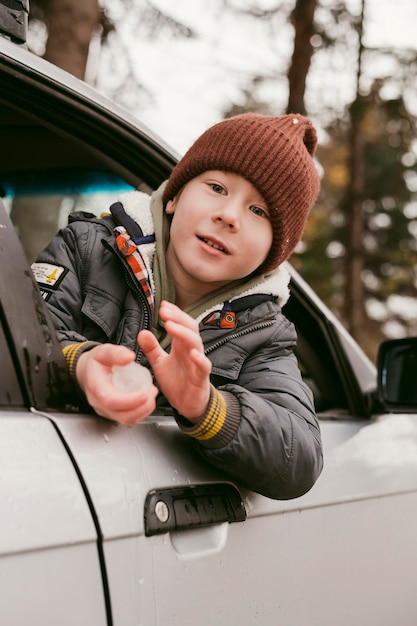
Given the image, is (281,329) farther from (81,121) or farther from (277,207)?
(81,121)

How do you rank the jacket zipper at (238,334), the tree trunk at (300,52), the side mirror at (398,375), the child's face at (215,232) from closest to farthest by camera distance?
the jacket zipper at (238,334), the child's face at (215,232), the side mirror at (398,375), the tree trunk at (300,52)

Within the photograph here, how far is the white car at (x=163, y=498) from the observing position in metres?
1.07

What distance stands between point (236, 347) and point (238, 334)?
37 millimetres

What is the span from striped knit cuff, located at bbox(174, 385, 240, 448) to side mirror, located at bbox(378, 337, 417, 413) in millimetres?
857

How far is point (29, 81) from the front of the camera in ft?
5.25

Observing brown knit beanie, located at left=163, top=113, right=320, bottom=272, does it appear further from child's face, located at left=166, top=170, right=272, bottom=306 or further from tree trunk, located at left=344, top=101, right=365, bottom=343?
tree trunk, located at left=344, top=101, right=365, bottom=343

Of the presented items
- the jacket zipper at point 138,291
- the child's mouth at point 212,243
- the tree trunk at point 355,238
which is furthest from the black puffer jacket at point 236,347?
the tree trunk at point 355,238

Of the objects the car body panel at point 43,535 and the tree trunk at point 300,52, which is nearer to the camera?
the car body panel at point 43,535

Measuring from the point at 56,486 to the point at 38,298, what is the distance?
1.18 feet

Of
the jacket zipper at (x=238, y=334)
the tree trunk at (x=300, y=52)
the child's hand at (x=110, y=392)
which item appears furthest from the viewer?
the tree trunk at (x=300, y=52)

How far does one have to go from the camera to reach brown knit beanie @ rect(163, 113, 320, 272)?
1.89m

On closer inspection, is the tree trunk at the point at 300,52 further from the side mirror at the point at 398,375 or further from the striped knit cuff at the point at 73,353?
the striped knit cuff at the point at 73,353

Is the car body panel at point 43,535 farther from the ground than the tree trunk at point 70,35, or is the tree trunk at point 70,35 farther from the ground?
the tree trunk at point 70,35

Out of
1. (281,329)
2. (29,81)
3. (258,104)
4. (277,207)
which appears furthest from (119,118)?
(258,104)
